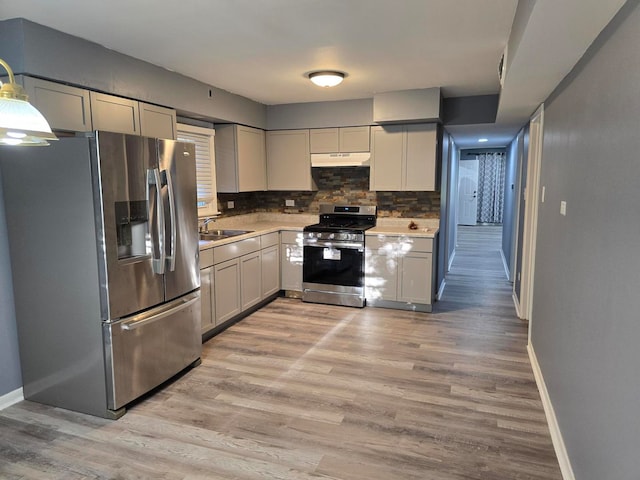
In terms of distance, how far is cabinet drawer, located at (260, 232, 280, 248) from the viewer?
4.75 meters

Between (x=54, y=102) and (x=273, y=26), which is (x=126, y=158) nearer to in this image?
(x=54, y=102)

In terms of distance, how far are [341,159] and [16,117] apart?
152 inches

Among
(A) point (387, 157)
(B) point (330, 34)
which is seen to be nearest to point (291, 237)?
(A) point (387, 157)

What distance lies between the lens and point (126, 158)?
2590 mm

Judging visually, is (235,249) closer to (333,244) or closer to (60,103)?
(333,244)

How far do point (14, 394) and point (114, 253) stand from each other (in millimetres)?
1257

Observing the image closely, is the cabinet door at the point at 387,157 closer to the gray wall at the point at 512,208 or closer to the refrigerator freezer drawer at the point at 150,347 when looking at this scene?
the gray wall at the point at 512,208

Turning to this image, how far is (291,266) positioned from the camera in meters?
5.17

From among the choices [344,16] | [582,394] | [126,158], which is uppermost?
[344,16]

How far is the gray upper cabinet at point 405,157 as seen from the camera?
15.4 feet

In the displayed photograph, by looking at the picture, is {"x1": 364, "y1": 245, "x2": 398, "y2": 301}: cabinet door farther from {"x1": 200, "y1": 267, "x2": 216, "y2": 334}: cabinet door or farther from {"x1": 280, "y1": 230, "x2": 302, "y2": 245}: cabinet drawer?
{"x1": 200, "y1": 267, "x2": 216, "y2": 334}: cabinet door

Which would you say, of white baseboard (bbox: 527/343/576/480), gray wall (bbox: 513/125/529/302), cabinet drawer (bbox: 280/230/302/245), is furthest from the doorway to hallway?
cabinet drawer (bbox: 280/230/302/245)

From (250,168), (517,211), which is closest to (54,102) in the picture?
(250,168)

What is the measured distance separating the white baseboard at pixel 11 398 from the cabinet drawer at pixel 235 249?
1.67 m
